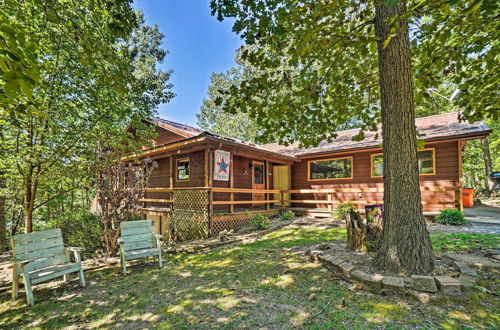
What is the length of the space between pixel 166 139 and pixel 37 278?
9.11 metres

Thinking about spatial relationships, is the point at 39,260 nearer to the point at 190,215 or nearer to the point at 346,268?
the point at 190,215

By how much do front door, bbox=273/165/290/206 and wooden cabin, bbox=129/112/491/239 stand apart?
0.05m

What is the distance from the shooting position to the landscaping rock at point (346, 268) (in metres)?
3.23

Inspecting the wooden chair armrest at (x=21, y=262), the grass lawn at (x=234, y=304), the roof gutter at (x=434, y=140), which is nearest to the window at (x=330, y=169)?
the roof gutter at (x=434, y=140)

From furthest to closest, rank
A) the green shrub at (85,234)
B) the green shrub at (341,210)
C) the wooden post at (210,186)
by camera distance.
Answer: the green shrub at (341,210) < the wooden post at (210,186) < the green shrub at (85,234)

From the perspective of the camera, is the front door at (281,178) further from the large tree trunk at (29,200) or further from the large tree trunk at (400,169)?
the large tree trunk at (29,200)

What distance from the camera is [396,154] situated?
313cm

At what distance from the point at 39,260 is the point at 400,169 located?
559cm

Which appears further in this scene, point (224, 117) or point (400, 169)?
point (224, 117)

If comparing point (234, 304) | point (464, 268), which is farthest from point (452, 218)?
point (234, 304)

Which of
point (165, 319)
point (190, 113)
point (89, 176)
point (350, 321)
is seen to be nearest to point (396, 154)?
point (350, 321)

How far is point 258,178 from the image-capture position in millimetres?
11242

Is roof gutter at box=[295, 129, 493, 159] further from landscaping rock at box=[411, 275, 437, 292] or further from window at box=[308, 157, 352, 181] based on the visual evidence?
landscaping rock at box=[411, 275, 437, 292]

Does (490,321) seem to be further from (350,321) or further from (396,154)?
(396,154)
